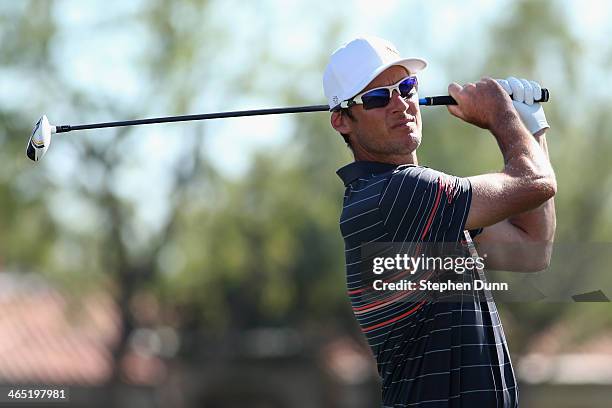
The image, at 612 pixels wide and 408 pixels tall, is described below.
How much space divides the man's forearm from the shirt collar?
22.4 inches

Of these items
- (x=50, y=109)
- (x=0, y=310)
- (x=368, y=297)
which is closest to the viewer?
(x=368, y=297)

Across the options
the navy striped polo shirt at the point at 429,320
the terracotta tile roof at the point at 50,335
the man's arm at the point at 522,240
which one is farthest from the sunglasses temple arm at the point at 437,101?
the terracotta tile roof at the point at 50,335

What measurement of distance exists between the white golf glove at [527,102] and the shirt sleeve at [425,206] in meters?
0.49

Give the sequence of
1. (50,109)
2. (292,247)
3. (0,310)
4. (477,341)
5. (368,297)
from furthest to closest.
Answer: (0,310)
(292,247)
(50,109)
(368,297)
(477,341)

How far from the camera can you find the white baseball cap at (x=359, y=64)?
386 centimetres

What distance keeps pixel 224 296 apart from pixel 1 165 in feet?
19.7

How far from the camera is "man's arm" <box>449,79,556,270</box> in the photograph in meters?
3.53

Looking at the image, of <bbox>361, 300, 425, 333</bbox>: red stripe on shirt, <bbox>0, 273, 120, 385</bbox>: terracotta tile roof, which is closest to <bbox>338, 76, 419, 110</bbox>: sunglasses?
<bbox>361, 300, 425, 333</bbox>: red stripe on shirt

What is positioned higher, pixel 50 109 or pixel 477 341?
pixel 50 109

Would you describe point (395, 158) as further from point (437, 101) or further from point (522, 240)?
point (522, 240)

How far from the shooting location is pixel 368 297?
3846mm

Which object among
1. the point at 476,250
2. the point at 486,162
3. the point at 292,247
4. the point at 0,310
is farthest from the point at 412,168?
the point at 0,310

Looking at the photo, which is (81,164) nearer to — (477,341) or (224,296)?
(224,296)

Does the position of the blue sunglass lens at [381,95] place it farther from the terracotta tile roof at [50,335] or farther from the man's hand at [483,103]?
the terracotta tile roof at [50,335]
